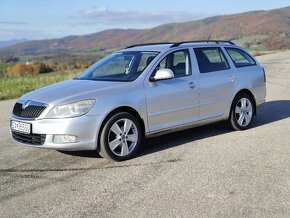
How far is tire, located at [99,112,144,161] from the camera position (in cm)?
612

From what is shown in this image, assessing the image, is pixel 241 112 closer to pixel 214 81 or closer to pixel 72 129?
pixel 214 81

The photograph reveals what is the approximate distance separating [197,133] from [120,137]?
2.19 m

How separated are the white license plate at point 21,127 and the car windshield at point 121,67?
139cm

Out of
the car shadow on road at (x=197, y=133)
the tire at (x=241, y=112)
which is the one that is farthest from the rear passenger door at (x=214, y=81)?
the car shadow on road at (x=197, y=133)

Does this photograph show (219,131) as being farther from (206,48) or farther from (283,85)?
(283,85)

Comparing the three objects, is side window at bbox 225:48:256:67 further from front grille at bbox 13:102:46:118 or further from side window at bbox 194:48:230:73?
front grille at bbox 13:102:46:118

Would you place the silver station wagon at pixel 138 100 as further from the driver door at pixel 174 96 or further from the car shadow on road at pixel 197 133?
the car shadow on road at pixel 197 133

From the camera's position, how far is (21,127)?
6.24m

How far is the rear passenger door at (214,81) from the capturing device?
7.47 metres

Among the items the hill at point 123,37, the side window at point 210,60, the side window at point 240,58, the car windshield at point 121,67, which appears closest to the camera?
the car windshield at point 121,67

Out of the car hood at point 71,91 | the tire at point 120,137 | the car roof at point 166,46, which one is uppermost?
the car roof at point 166,46

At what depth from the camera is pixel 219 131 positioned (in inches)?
323

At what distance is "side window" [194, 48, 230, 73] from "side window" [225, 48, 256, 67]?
0.98 ft

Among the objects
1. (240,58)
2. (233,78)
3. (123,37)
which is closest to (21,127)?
(233,78)
